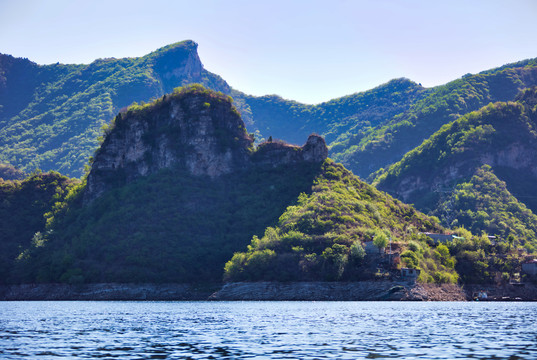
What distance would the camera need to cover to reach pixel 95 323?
90062mm

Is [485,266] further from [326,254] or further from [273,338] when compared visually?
[273,338]

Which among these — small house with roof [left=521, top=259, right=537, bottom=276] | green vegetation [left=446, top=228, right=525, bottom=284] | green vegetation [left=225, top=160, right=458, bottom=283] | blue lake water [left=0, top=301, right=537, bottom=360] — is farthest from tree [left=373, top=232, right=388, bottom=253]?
blue lake water [left=0, top=301, right=537, bottom=360]

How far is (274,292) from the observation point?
172m

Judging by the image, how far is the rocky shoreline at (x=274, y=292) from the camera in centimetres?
16600

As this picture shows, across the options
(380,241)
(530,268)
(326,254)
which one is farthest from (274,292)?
(530,268)

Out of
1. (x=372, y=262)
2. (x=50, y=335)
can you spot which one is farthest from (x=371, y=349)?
(x=372, y=262)

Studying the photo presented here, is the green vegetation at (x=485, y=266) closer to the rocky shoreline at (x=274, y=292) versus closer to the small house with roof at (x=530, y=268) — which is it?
the small house with roof at (x=530, y=268)

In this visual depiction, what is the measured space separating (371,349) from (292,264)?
119 meters

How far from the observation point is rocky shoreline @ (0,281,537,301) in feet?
545

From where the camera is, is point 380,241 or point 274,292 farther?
point 274,292

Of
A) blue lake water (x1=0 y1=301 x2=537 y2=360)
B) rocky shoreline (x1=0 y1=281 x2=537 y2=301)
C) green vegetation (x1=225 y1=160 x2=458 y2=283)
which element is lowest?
blue lake water (x1=0 y1=301 x2=537 y2=360)

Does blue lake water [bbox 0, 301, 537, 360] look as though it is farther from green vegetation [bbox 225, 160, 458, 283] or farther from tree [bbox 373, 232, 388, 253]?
tree [bbox 373, 232, 388, 253]

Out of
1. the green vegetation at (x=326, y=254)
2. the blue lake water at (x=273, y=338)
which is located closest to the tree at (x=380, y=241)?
the green vegetation at (x=326, y=254)

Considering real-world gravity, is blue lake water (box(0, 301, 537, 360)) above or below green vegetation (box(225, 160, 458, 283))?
below
